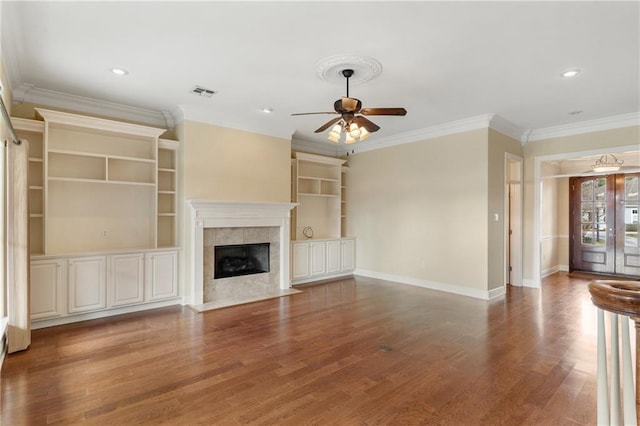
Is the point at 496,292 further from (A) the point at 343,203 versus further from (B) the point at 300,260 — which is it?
(A) the point at 343,203

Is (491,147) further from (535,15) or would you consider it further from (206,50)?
(206,50)

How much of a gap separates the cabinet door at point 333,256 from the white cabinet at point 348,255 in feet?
0.40

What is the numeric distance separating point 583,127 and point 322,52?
499 centimetres

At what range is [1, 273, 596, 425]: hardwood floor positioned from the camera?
2328 mm

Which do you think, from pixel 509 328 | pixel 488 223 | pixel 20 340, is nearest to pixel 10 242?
pixel 20 340

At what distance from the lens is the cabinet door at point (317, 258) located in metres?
6.64

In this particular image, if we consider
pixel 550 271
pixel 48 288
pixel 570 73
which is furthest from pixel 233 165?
pixel 550 271

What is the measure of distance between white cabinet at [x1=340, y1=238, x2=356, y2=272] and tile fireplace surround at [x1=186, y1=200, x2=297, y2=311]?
168cm

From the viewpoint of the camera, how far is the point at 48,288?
3906mm

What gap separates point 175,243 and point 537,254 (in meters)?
6.36

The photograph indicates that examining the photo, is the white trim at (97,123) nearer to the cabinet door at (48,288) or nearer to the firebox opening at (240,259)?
the cabinet door at (48,288)

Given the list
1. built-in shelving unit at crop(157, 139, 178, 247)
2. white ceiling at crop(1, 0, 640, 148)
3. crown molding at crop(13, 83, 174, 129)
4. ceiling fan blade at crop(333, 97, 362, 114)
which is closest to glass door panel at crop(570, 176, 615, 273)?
white ceiling at crop(1, 0, 640, 148)

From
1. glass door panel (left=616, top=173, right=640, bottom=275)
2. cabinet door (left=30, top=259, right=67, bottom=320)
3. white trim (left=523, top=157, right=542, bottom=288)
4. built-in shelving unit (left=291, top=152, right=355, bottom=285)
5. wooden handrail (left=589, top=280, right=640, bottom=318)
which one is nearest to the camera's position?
wooden handrail (left=589, top=280, right=640, bottom=318)

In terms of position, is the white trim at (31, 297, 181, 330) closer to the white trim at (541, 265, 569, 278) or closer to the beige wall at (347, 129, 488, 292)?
the beige wall at (347, 129, 488, 292)
